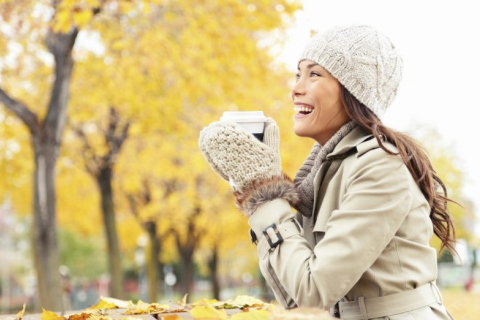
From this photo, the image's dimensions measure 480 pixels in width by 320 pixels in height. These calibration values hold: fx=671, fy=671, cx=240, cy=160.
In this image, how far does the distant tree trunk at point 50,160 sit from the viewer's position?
8.30 m

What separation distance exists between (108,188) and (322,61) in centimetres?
1227

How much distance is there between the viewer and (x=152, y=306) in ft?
8.70

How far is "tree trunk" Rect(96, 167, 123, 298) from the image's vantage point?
13.8m

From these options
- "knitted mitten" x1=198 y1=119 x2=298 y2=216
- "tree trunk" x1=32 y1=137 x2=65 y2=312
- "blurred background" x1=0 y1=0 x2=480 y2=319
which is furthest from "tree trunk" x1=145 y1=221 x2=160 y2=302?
"knitted mitten" x1=198 y1=119 x2=298 y2=216

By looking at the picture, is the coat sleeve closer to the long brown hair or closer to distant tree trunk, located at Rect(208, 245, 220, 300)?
the long brown hair

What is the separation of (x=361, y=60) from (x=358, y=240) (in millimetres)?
639

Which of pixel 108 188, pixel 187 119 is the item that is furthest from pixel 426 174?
pixel 108 188

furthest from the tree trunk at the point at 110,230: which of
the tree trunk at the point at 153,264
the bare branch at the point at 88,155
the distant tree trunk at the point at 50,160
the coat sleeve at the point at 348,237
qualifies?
the coat sleeve at the point at 348,237

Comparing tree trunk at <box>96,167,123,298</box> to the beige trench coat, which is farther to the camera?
tree trunk at <box>96,167,123,298</box>

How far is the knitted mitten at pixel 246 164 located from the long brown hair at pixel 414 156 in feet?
1.04

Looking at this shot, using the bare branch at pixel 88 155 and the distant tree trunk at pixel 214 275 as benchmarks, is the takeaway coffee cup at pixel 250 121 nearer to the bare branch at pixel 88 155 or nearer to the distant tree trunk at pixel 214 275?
the bare branch at pixel 88 155

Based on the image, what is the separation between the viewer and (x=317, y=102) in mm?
2273

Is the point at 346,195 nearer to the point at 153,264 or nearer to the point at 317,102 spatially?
the point at 317,102

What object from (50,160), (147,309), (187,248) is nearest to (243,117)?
(147,309)
